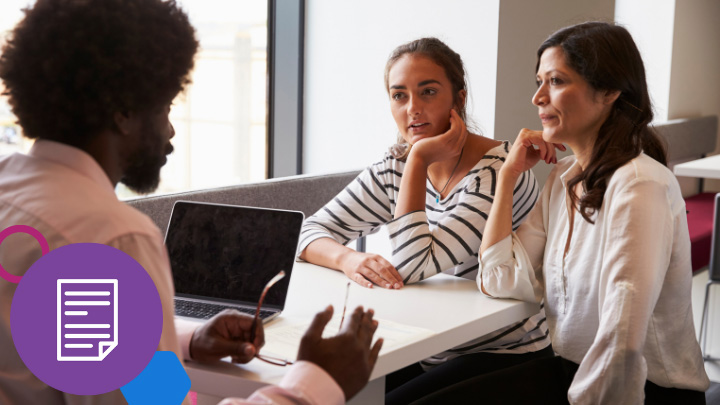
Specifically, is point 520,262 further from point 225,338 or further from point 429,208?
point 225,338

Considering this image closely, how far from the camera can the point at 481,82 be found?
2744mm

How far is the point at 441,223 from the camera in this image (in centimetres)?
167

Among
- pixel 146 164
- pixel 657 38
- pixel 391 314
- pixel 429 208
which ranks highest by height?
pixel 657 38

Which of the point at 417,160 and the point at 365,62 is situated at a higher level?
the point at 365,62

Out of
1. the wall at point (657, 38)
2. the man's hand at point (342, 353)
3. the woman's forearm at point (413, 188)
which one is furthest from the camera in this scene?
the wall at point (657, 38)

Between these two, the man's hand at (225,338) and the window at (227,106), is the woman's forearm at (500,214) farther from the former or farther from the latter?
the window at (227,106)

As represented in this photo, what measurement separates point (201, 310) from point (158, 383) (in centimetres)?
60

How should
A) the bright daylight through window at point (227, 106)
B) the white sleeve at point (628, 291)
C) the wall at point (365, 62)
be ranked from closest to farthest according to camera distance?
1. the white sleeve at point (628, 291)
2. the wall at point (365, 62)
3. the bright daylight through window at point (227, 106)

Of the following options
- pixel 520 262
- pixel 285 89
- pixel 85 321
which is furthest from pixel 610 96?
pixel 285 89

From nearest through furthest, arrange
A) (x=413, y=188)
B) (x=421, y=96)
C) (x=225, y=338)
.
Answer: (x=225, y=338) < (x=413, y=188) < (x=421, y=96)

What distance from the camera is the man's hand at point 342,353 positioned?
86 cm

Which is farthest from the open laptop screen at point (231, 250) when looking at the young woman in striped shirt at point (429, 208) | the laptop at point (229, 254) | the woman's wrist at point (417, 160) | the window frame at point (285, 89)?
the window frame at point (285, 89)

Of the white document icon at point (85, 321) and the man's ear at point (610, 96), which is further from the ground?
the man's ear at point (610, 96)

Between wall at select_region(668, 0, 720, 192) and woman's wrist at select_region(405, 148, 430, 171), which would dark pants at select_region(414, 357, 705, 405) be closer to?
woman's wrist at select_region(405, 148, 430, 171)
